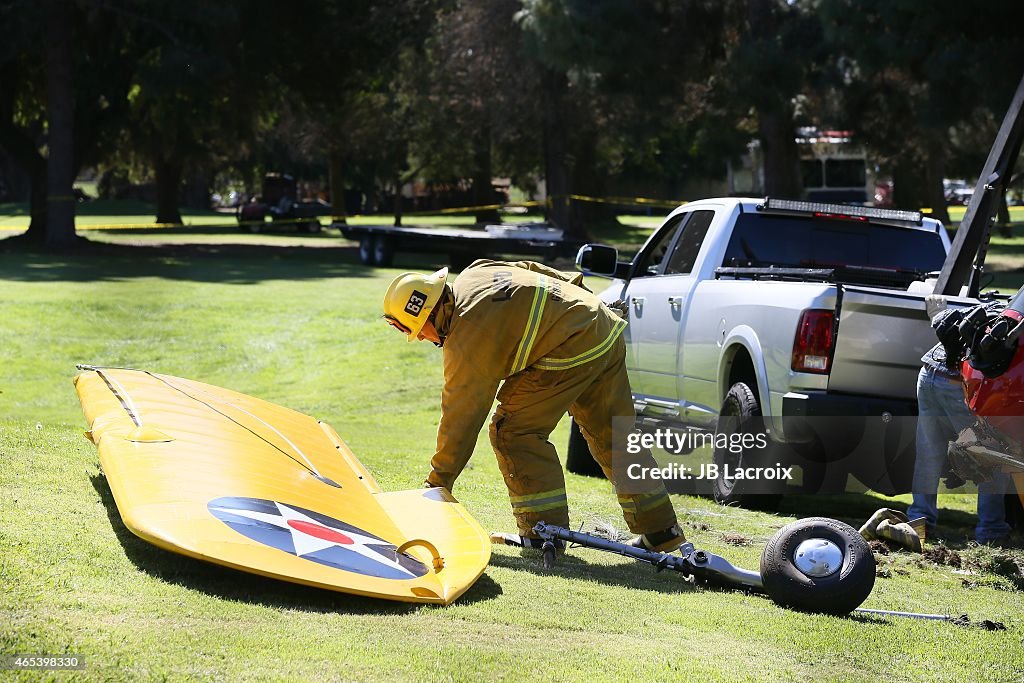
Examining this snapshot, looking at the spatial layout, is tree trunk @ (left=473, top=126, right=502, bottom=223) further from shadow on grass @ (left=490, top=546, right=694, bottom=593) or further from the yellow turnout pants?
shadow on grass @ (left=490, top=546, right=694, bottom=593)

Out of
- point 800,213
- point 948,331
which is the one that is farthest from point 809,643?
point 800,213

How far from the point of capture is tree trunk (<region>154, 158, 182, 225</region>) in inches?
1970

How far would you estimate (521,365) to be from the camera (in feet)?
21.4

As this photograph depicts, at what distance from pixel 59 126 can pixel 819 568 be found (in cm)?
2895

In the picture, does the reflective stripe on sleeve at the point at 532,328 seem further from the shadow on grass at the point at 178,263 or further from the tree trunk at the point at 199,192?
the tree trunk at the point at 199,192

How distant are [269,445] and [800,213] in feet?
14.7

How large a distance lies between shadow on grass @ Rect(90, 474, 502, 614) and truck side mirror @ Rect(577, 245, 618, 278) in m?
4.23

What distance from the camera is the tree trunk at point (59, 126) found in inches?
1211

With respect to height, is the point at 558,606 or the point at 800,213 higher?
the point at 800,213

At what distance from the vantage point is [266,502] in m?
5.70

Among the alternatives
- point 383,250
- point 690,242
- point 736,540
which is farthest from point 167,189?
point 736,540

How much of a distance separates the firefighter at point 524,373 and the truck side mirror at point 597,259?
248cm

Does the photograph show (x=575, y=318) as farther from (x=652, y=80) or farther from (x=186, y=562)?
(x=652, y=80)

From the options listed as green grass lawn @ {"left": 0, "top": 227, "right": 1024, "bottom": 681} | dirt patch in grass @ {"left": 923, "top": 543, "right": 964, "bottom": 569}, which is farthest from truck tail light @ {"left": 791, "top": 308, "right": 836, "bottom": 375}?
dirt patch in grass @ {"left": 923, "top": 543, "right": 964, "bottom": 569}
